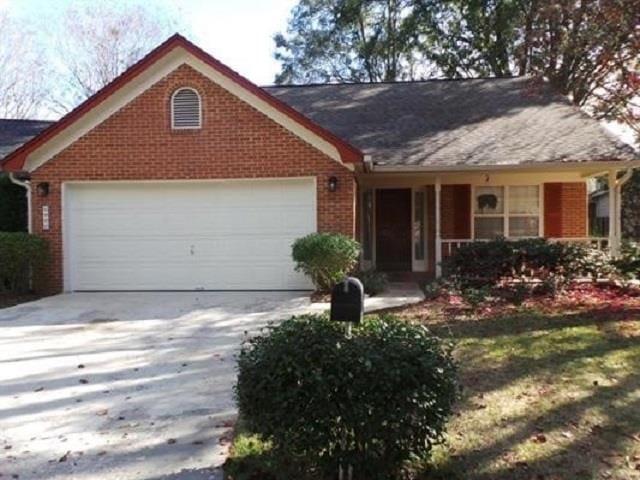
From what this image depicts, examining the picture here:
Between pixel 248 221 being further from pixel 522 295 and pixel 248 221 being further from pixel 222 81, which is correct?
pixel 522 295

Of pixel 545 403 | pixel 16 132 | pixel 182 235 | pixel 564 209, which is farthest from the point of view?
pixel 16 132

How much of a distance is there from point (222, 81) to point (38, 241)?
471 cm

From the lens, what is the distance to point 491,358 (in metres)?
7.12

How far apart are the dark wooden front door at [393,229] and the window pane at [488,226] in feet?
5.47

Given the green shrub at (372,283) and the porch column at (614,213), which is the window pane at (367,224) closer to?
the green shrub at (372,283)

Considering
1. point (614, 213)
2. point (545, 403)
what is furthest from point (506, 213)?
point (545, 403)

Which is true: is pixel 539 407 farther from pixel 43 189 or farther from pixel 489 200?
pixel 489 200

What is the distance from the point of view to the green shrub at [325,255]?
39.0 ft

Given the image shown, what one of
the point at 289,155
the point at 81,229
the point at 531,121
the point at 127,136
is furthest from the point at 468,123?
the point at 81,229

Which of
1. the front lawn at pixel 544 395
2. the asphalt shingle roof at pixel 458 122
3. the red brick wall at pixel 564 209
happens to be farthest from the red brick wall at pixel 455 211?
the front lawn at pixel 544 395

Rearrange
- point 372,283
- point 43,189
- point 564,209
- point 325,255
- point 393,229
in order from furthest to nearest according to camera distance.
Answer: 1. point 393,229
2. point 564,209
3. point 43,189
4. point 372,283
5. point 325,255

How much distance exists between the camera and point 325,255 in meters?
11.9

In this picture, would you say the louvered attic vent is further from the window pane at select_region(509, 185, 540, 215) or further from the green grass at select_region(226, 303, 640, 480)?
the window pane at select_region(509, 185, 540, 215)

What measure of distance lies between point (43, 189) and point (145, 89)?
2.85 m
